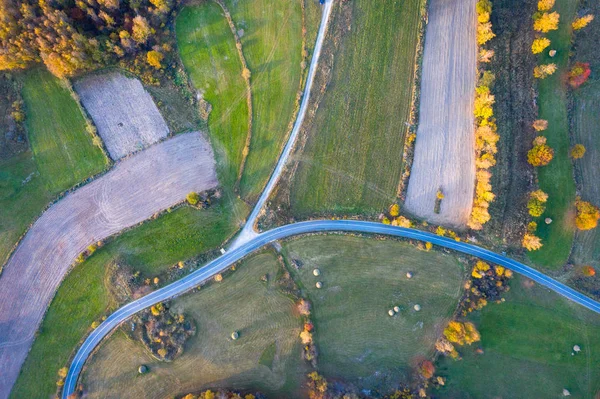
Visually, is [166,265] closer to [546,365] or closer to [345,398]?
[345,398]

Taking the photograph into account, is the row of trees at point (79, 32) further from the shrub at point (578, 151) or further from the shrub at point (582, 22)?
the shrub at point (578, 151)

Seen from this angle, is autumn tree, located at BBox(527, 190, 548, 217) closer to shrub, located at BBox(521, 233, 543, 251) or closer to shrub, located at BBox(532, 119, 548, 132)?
shrub, located at BBox(521, 233, 543, 251)

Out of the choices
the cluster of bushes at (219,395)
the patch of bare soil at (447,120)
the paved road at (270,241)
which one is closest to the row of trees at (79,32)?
the paved road at (270,241)

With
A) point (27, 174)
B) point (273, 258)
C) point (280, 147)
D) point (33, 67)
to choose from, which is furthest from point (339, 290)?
point (33, 67)

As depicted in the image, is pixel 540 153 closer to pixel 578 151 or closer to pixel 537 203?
pixel 578 151

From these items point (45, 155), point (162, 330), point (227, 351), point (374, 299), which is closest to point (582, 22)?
point (374, 299)

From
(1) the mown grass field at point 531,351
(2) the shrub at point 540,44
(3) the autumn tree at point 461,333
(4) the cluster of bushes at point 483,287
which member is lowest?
(1) the mown grass field at point 531,351
